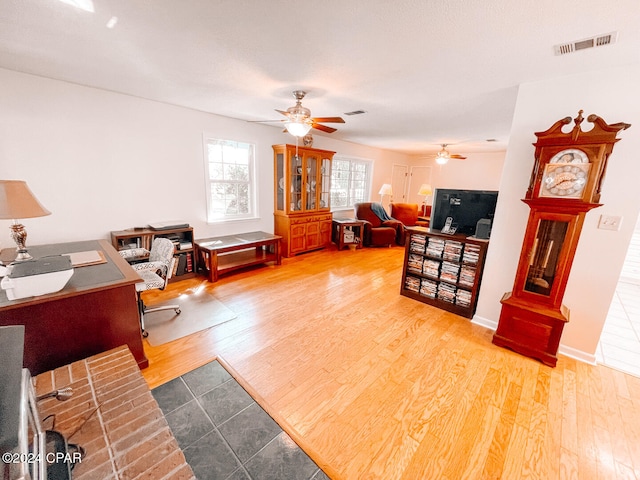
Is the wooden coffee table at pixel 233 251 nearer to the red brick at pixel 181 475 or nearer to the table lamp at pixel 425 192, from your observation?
the red brick at pixel 181 475

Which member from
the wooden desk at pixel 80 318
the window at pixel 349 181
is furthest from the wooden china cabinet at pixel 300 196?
the wooden desk at pixel 80 318

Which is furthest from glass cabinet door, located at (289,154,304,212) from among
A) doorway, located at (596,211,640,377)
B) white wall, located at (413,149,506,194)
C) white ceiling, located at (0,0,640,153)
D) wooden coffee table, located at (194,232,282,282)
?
white wall, located at (413,149,506,194)

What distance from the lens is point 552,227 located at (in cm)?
209

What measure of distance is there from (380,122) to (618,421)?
380cm

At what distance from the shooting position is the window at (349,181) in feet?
19.9

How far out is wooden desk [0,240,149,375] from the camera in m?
1.52

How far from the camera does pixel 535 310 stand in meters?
2.17

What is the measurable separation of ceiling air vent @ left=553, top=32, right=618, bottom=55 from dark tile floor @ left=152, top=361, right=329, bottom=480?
2.87 meters

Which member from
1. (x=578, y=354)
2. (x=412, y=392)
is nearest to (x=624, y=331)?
(x=578, y=354)

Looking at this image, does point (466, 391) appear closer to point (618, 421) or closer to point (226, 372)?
point (618, 421)

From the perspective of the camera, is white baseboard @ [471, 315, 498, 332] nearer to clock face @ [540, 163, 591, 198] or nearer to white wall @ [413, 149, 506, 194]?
clock face @ [540, 163, 591, 198]

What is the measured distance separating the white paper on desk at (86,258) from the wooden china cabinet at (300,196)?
2.78 m

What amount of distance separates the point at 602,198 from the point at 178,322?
3828 mm

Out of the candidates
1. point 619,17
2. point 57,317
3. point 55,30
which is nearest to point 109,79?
point 55,30
